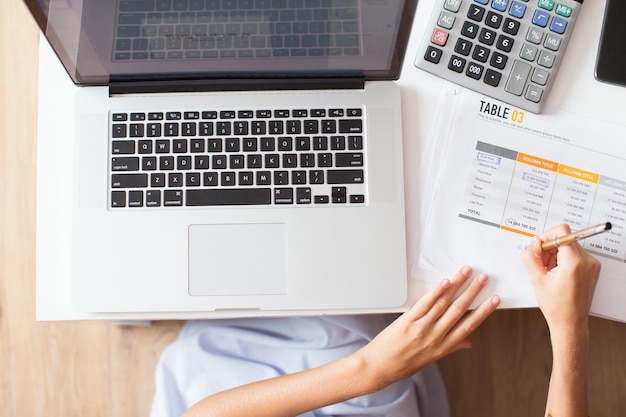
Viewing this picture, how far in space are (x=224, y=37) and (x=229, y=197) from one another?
0.59 feet

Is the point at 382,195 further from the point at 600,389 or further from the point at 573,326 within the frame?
the point at 600,389

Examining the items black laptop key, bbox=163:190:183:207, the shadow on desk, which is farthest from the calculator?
the shadow on desk

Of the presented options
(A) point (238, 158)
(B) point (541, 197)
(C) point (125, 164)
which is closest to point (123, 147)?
(C) point (125, 164)

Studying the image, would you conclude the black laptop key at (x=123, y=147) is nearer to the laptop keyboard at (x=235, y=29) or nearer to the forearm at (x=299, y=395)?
the laptop keyboard at (x=235, y=29)

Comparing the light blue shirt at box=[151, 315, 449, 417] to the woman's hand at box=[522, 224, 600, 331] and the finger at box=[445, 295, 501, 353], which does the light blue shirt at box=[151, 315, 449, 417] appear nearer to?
the finger at box=[445, 295, 501, 353]

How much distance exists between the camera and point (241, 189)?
657 millimetres

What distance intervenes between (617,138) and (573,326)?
0.77 feet

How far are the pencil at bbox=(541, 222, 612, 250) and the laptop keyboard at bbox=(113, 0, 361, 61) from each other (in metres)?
0.31

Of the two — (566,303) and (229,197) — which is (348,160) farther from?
(566,303)

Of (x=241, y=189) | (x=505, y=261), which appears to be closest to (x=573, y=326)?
(x=505, y=261)

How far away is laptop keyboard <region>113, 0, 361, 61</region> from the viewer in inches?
22.1

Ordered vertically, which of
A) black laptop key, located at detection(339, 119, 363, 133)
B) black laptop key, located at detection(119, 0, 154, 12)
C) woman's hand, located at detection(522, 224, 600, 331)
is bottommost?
woman's hand, located at detection(522, 224, 600, 331)

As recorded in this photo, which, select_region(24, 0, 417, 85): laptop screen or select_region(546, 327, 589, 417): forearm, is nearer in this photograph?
select_region(24, 0, 417, 85): laptop screen

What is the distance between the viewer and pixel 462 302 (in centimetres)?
67
